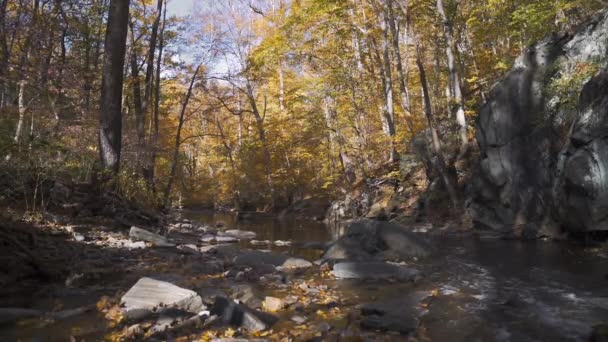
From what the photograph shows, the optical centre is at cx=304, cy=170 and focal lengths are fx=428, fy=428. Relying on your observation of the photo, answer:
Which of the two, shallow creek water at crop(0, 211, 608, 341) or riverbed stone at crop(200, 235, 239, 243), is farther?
riverbed stone at crop(200, 235, 239, 243)

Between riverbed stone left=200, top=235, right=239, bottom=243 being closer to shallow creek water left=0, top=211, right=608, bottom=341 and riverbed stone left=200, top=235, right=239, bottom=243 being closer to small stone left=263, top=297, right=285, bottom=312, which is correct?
shallow creek water left=0, top=211, right=608, bottom=341

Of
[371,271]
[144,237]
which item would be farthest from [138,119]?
[371,271]

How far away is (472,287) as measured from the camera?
234 inches

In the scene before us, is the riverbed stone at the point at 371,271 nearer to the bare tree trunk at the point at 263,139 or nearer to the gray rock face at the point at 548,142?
the gray rock face at the point at 548,142

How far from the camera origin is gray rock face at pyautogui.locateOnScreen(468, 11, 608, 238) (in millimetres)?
9445

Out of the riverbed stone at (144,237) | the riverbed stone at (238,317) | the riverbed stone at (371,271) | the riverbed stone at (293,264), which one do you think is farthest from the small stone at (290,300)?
the riverbed stone at (144,237)

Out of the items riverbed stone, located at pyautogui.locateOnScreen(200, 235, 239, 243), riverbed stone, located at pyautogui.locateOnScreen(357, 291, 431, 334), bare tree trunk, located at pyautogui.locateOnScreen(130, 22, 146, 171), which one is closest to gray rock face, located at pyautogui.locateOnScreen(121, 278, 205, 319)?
riverbed stone, located at pyautogui.locateOnScreen(357, 291, 431, 334)

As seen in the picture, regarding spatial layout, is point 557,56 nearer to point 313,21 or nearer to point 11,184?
point 313,21

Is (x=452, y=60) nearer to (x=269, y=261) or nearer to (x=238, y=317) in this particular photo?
(x=269, y=261)

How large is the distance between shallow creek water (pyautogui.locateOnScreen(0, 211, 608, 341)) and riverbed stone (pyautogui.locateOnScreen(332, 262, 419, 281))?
0.84ft

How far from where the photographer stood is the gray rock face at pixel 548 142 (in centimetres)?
945

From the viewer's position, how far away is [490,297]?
17.5 ft

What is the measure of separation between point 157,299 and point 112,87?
6.59 m

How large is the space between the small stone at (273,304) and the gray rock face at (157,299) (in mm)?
761
